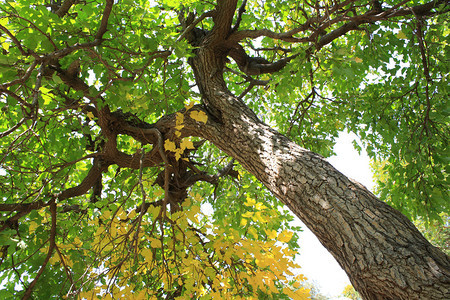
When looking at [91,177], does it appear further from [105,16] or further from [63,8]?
[105,16]

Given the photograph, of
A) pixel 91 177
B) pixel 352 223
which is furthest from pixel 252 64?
pixel 352 223

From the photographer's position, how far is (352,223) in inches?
59.9

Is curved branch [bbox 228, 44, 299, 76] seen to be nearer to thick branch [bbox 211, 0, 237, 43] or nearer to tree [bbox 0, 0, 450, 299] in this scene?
tree [bbox 0, 0, 450, 299]

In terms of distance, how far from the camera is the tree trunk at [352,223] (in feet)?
4.20

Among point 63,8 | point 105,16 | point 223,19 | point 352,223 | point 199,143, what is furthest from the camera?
point 199,143

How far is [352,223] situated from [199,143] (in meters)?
2.61

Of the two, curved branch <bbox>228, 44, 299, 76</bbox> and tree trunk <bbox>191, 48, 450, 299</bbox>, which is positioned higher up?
curved branch <bbox>228, 44, 299, 76</bbox>

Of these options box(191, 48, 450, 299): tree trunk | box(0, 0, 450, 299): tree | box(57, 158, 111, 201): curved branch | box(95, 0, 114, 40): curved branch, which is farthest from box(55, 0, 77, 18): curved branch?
box(191, 48, 450, 299): tree trunk

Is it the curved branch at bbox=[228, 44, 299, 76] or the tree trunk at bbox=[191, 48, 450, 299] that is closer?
the tree trunk at bbox=[191, 48, 450, 299]

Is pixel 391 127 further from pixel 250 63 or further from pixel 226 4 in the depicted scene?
pixel 226 4

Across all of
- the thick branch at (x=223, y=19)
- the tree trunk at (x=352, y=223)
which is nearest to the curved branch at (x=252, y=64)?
the thick branch at (x=223, y=19)

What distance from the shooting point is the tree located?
1619 millimetres

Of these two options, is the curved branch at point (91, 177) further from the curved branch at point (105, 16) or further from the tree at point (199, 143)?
the curved branch at point (105, 16)

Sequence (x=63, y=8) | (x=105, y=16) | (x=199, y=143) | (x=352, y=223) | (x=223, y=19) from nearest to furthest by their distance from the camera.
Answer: (x=352, y=223) → (x=105, y=16) → (x=63, y=8) → (x=223, y=19) → (x=199, y=143)
